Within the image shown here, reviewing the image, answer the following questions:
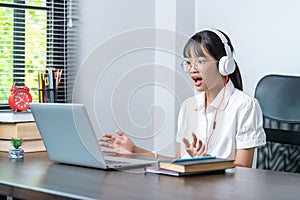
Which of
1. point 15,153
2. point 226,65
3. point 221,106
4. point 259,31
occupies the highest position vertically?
point 259,31

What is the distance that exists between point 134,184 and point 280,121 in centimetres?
103

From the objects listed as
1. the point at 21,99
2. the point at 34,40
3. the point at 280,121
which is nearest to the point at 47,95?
the point at 21,99

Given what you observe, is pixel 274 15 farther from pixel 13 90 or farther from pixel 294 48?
pixel 13 90

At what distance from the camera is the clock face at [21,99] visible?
2465 mm

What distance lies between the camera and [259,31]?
3018 mm

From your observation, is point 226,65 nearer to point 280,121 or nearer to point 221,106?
point 221,106

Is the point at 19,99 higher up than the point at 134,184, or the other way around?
the point at 19,99

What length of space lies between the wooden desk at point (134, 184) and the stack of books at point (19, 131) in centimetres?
37

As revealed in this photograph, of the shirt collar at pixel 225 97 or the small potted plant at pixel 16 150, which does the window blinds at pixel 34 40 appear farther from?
the shirt collar at pixel 225 97

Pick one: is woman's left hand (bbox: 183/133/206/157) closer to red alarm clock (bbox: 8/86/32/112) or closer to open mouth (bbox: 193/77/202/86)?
open mouth (bbox: 193/77/202/86)

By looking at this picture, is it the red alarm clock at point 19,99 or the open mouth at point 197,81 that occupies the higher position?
the open mouth at point 197,81

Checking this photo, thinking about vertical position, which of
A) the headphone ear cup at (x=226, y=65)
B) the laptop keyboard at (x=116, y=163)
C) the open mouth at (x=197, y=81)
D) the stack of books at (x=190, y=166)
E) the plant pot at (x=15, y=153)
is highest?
the headphone ear cup at (x=226, y=65)

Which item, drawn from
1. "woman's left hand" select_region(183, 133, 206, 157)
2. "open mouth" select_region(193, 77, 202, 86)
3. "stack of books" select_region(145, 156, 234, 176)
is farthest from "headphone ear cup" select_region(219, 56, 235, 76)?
"stack of books" select_region(145, 156, 234, 176)

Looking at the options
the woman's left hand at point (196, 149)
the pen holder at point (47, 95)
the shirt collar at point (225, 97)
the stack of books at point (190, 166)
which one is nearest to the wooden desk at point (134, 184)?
the stack of books at point (190, 166)
